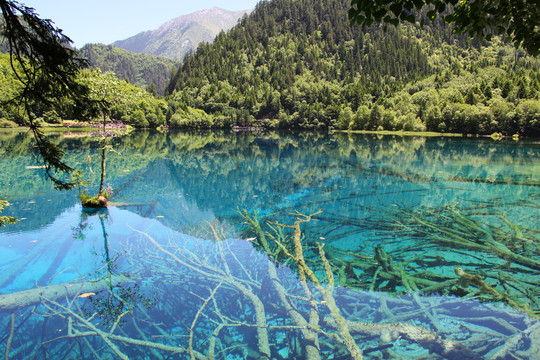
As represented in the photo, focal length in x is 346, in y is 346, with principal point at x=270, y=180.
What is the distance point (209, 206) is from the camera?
1755 cm

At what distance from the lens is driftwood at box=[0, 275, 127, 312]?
7.69 metres

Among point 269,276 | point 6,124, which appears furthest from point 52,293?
point 6,124

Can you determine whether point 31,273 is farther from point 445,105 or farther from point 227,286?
point 445,105

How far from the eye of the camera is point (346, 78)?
15162cm

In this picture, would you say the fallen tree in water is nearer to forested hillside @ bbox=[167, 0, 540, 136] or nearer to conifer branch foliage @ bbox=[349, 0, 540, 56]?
conifer branch foliage @ bbox=[349, 0, 540, 56]

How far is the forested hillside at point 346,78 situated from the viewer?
87.6 meters

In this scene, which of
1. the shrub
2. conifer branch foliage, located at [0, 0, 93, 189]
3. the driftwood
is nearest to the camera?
conifer branch foliage, located at [0, 0, 93, 189]

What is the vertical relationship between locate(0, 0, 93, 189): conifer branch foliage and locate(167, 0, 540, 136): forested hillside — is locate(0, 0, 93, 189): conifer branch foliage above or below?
below

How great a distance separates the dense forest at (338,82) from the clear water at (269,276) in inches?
2694

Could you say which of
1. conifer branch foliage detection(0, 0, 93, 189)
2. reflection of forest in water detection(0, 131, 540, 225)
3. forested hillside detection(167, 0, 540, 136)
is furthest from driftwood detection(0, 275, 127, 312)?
forested hillside detection(167, 0, 540, 136)

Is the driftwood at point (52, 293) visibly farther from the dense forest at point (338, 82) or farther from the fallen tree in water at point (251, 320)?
the dense forest at point (338, 82)

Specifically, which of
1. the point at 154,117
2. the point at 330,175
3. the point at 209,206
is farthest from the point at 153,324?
the point at 154,117

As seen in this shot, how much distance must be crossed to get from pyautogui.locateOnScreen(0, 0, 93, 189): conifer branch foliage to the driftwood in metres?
4.42

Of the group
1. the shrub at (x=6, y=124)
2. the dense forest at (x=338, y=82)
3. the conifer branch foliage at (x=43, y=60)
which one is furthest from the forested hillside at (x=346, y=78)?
the conifer branch foliage at (x=43, y=60)
